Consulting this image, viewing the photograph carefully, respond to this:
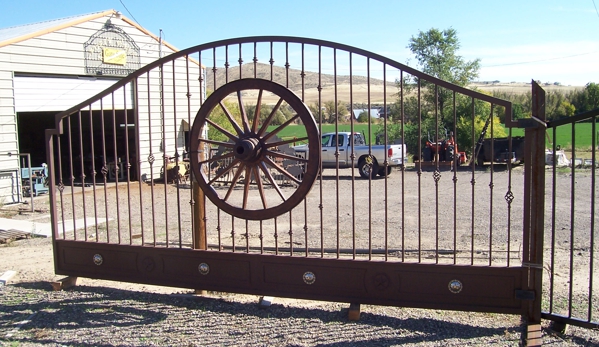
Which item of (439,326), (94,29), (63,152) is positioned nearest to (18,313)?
(439,326)

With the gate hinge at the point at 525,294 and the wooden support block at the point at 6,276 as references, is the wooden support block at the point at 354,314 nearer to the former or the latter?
the gate hinge at the point at 525,294

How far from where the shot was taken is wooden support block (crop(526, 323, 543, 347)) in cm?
420

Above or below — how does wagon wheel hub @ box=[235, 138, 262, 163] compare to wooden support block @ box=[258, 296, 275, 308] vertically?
above

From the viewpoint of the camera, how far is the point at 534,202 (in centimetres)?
446

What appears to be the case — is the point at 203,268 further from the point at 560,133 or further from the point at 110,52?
the point at 560,133

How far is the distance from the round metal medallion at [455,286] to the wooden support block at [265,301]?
67.0 inches

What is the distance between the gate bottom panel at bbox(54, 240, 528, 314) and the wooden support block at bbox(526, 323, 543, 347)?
7.1 inches

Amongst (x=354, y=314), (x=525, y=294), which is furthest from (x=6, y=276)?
(x=525, y=294)

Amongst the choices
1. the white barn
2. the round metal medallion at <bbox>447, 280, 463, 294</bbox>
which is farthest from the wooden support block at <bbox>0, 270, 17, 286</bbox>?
the white barn

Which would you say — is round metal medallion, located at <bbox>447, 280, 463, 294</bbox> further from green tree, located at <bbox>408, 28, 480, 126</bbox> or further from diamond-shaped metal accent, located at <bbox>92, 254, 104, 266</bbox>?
green tree, located at <bbox>408, 28, 480, 126</bbox>

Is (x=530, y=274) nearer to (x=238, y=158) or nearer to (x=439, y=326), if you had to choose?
(x=439, y=326)

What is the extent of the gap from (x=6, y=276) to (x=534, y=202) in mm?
5786

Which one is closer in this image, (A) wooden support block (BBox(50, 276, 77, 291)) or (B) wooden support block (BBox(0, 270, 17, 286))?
(A) wooden support block (BBox(50, 276, 77, 291))

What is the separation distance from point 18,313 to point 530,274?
470 cm
